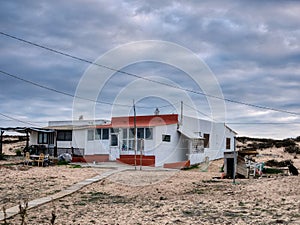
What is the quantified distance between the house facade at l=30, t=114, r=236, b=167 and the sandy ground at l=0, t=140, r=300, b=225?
32.5 feet

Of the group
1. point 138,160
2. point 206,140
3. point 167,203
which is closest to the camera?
point 167,203

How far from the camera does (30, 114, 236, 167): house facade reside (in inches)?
1088

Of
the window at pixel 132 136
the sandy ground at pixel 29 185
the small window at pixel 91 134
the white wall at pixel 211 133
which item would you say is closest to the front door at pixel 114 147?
the window at pixel 132 136

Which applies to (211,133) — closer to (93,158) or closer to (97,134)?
(97,134)

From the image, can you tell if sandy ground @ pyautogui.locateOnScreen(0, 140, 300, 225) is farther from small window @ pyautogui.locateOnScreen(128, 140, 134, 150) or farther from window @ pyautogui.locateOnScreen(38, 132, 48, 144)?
window @ pyautogui.locateOnScreen(38, 132, 48, 144)

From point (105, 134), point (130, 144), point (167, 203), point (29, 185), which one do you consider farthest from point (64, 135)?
point (167, 203)

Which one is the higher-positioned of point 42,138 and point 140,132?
point 140,132

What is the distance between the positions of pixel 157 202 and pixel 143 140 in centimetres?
1645

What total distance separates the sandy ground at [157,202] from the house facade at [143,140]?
9915 mm

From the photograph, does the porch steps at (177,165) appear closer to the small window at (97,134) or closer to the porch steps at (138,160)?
the porch steps at (138,160)

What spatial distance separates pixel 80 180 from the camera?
17.1m

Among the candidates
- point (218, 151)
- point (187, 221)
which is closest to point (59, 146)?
point (218, 151)

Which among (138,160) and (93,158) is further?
(93,158)

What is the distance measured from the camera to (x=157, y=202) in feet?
37.0
